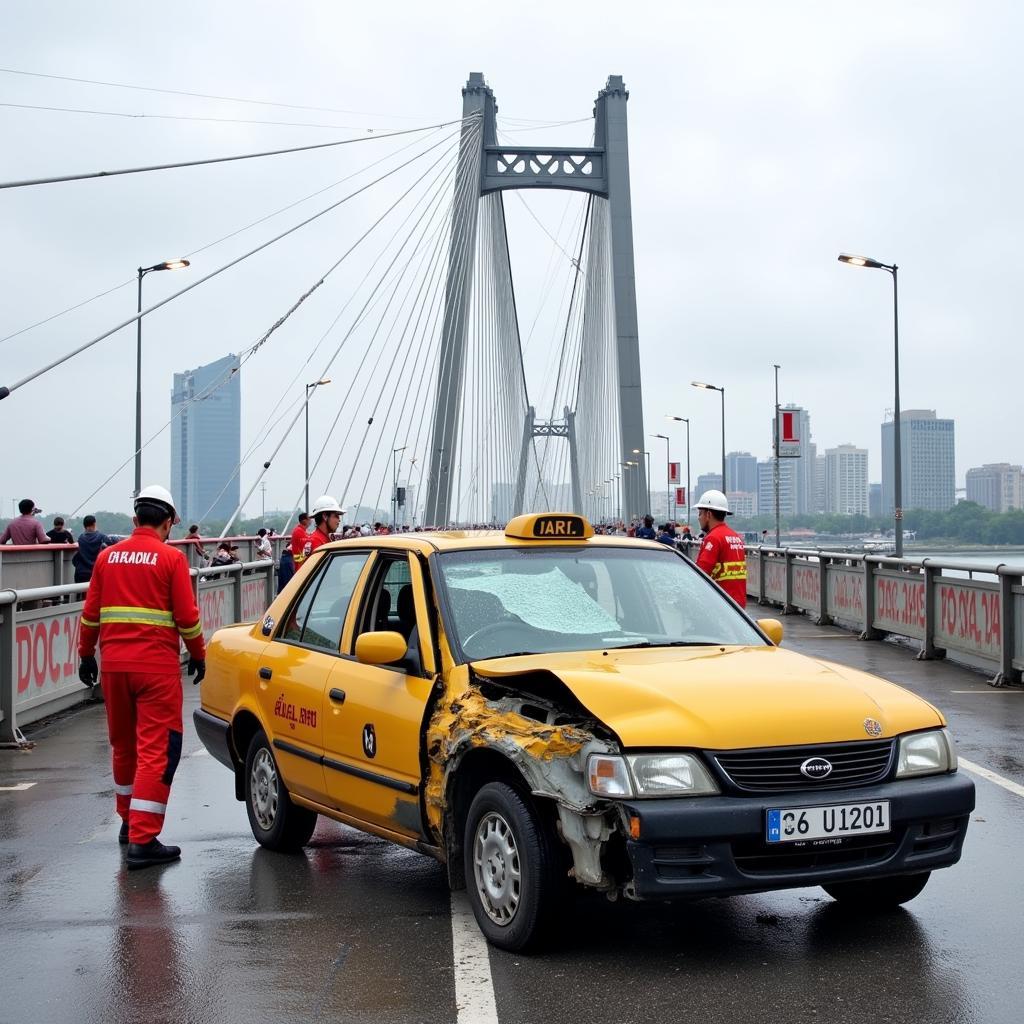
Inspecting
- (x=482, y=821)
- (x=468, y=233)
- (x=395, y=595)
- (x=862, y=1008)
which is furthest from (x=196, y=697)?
(x=468, y=233)

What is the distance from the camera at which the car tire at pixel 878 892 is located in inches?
227

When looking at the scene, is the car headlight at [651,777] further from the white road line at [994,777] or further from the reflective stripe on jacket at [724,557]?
the reflective stripe on jacket at [724,557]

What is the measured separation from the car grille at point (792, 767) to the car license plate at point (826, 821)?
3.5 inches

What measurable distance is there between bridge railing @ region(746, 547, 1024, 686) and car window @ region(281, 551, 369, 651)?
8792mm

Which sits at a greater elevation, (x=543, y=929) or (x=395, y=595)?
(x=395, y=595)

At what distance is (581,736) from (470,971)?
89 centimetres

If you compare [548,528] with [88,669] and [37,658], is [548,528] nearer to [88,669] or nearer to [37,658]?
[88,669]

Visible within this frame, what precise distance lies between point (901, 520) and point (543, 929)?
2926 cm

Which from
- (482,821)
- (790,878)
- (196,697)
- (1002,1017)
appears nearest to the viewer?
(1002,1017)

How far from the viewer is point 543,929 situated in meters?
5.13

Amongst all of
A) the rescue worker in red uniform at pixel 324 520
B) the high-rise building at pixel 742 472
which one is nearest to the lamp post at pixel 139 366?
the rescue worker in red uniform at pixel 324 520

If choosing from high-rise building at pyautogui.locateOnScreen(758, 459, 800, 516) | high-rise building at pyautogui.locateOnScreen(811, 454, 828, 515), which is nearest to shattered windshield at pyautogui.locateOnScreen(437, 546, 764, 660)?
high-rise building at pyautogui.locateOnScreen(811, 454, 828, 515)

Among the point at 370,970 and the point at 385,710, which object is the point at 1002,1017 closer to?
the point at 370,970

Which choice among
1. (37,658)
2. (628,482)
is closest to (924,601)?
(37,658)
